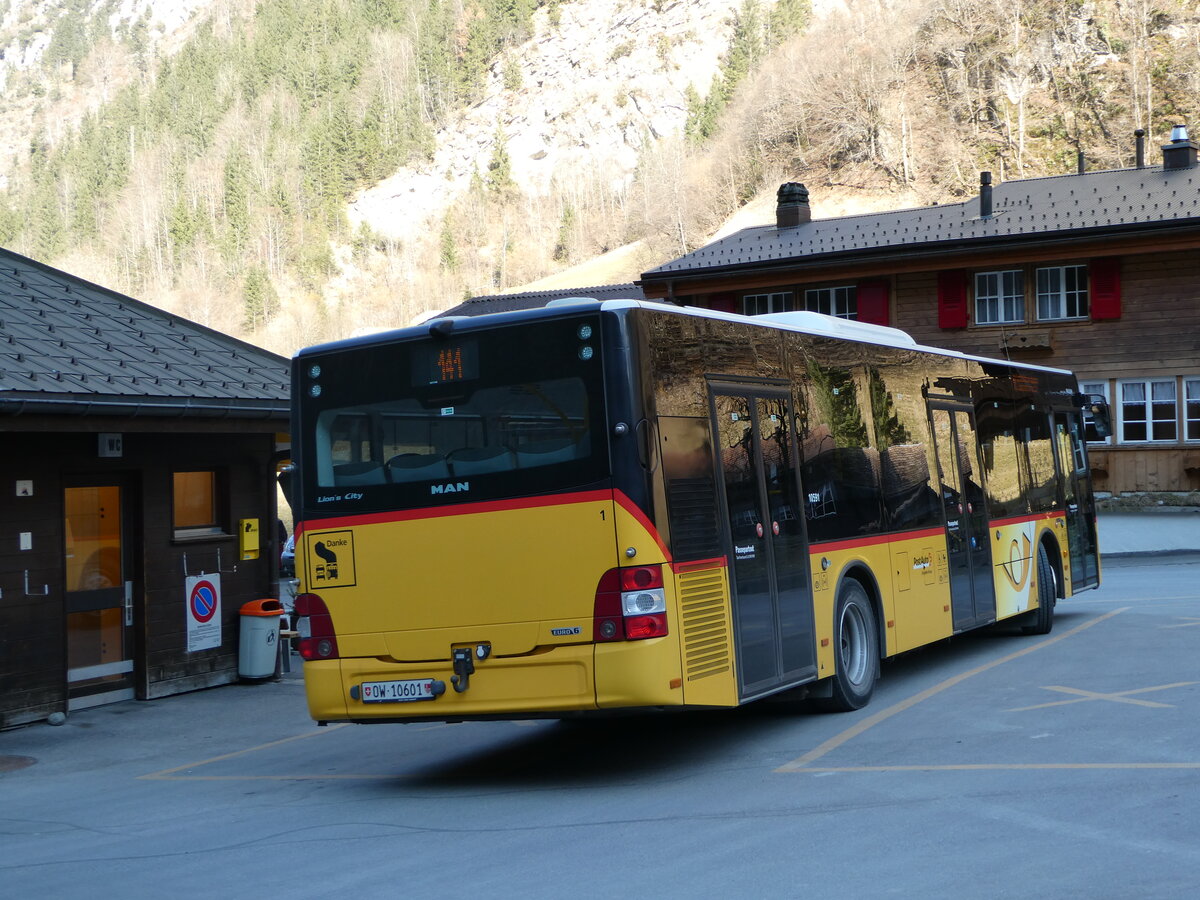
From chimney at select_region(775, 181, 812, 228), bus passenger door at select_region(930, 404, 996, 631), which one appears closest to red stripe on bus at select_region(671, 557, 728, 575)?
bus passenger door at select_region(930, 404, 996, 631)

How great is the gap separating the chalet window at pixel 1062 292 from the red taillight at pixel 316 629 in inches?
1105

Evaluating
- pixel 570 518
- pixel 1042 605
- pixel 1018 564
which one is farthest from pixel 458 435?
pixel 1042 605

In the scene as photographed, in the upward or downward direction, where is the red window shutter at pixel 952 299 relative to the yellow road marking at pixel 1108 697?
upward

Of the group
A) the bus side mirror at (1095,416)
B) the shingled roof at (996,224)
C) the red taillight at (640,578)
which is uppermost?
the shingled roof at (996,224)

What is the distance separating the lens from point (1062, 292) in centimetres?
3372

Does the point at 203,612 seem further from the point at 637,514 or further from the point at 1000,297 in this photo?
the point at 1000,297

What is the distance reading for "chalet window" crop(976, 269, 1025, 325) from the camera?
112 feet

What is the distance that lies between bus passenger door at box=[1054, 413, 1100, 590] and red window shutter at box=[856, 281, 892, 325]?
18.8 m

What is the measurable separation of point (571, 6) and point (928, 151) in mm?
84346

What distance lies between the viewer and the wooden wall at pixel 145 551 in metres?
12.2

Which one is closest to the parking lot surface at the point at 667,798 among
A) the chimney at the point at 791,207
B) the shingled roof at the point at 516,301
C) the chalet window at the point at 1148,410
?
the chalet window at the point at 1148,410

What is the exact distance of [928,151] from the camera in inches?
3191

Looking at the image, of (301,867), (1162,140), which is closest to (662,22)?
(1162,140)

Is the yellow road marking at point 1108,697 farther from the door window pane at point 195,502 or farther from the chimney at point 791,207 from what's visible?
the chimney at point 791,207
